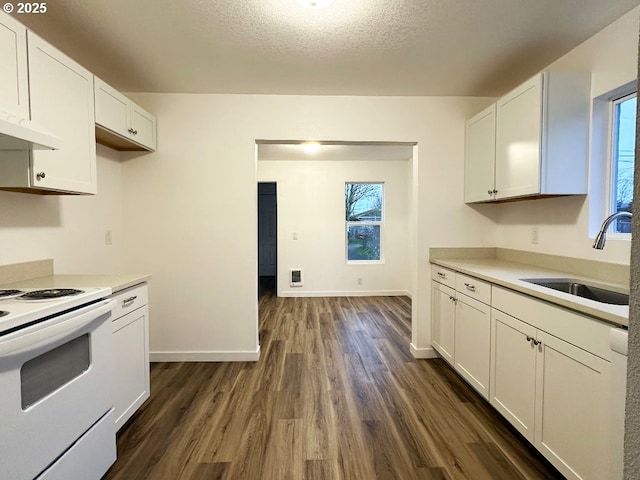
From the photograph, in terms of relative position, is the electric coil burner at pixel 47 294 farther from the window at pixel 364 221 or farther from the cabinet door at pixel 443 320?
the window at pixel 364 221

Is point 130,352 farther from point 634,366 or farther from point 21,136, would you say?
point 634,366

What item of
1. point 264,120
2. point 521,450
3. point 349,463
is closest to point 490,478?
point 521,450

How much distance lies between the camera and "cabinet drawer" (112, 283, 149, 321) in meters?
1.69

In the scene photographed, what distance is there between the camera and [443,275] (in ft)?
8.77

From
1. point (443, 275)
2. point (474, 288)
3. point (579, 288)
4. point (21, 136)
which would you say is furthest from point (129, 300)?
point (579, 288)

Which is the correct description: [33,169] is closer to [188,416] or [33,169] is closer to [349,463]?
[188,416]

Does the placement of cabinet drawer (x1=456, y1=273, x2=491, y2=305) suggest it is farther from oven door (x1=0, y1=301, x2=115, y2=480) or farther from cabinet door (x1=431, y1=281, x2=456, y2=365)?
oven door (x1=0, y1=301, x2=115, y2=480)

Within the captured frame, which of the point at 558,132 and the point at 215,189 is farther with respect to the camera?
the point at 215,189

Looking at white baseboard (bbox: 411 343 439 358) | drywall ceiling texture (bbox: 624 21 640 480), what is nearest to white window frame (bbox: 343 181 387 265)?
white baseboard (bbox: 411 343 439 358)

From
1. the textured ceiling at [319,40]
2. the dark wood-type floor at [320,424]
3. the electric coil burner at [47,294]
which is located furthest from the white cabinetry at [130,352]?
the textured ceiling at [319,40]

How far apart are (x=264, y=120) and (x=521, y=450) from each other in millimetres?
2949

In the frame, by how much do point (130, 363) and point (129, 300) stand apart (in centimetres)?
38

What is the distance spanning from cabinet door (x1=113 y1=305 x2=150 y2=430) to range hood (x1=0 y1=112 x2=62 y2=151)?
0.93 meters

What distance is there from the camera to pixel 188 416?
78.4 inches
